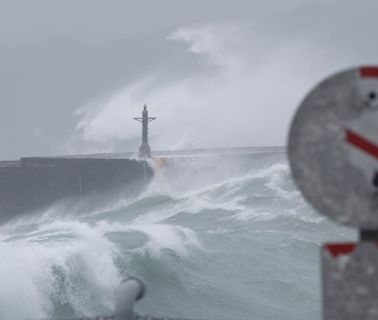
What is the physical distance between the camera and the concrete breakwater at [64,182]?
3183cm

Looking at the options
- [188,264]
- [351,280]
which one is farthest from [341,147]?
[188,264]

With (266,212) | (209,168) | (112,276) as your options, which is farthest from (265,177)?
(112,276)

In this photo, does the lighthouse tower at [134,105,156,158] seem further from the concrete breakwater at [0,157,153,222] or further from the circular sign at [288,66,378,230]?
the circular sign at [288,66,378,230]

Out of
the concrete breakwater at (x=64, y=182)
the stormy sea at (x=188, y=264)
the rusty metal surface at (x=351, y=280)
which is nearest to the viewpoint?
the rusty metal surface at (x=351, y=280)

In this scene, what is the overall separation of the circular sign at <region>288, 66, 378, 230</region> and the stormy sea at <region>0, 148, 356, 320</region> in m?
9.58

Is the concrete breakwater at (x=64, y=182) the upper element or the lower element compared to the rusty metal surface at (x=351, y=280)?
lower

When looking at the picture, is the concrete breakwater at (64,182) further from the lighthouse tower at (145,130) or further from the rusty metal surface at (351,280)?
the rusty metal surface at (351,280)

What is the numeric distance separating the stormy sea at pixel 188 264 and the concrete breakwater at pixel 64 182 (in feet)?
18.1

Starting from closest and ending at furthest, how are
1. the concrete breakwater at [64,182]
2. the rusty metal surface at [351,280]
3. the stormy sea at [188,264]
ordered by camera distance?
the rusty metal surface at [351,280] < the stormy sea at [188,264] < the concrete breakwater at [64,182]

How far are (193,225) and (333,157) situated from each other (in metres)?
20.3

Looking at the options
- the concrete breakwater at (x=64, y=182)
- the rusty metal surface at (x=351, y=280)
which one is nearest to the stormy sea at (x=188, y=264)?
the concrete breakwater at (x=64, y=182)

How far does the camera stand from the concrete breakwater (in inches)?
1253

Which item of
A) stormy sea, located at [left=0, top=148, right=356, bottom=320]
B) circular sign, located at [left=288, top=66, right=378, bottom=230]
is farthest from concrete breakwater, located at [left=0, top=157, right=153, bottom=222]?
circular sign, located at [left=288, top=66, right=378, bottom=230]

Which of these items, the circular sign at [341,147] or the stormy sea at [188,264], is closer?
the circular sign at [341,147]
